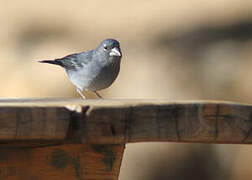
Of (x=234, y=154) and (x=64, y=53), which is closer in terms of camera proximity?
(x=234, y=154)

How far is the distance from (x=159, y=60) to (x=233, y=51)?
696 mm

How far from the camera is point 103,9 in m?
7.46

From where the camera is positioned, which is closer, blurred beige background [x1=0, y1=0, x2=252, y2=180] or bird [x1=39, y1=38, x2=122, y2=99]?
bird [x1=39, y1=38, x2=122, y2=99]

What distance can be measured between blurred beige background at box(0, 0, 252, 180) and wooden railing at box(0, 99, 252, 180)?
344 centimetres

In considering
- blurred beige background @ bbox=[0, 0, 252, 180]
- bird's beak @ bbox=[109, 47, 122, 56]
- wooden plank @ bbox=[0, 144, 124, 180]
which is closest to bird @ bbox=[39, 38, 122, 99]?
bird's beak @ bbox=[109, 47, 122, 56]

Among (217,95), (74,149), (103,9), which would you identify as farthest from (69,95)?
(74,149)

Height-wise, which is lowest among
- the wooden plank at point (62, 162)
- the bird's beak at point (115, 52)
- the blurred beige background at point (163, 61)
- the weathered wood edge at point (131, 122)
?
the blurred beige background at point (163, 61)

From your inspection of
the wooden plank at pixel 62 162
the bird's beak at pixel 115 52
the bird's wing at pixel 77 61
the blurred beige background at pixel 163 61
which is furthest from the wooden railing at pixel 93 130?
the blurred beige background at pixel 163 61

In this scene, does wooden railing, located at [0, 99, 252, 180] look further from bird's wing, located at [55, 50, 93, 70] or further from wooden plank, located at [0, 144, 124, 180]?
bird's wing, located at [55, 50, 93, 70]

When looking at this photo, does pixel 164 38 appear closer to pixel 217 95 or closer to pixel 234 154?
pixel 217 95

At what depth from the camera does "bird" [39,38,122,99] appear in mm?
5535

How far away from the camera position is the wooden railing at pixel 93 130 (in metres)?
2.69

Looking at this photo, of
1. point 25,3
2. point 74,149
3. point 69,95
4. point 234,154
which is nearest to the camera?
point 74,149

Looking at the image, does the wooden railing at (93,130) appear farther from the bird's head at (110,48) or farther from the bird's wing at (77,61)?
the bird's wing at (77,61)
